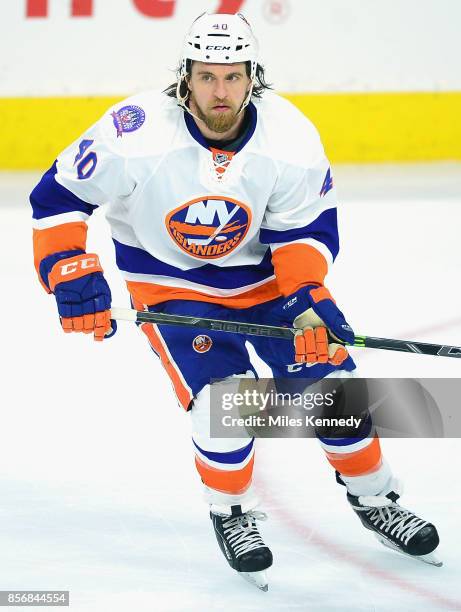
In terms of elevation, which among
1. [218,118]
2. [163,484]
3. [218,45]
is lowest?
[163,484]

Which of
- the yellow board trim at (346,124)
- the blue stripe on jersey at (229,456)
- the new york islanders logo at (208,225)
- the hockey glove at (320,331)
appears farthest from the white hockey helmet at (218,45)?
the yellow board trim at (346,124)

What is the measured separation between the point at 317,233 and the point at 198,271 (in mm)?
278

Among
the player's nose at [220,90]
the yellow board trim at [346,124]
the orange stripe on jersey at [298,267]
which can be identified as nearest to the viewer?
the player's nose at [220,90]

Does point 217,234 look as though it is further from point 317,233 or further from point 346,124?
point 346,124

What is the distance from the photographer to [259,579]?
2344 mm

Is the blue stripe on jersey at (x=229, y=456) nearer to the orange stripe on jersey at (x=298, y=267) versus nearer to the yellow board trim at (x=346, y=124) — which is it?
the orange stripe on jersey at (x=298, y=267)

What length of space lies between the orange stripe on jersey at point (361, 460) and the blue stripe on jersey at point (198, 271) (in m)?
0.44

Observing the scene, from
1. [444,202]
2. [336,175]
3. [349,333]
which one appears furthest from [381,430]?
[336,175]

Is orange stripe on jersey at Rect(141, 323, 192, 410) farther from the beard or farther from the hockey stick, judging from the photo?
the beard

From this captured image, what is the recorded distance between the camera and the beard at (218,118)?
7.68ft

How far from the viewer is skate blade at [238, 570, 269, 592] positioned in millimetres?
2336

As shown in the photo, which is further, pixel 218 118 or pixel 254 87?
pixel 254 87

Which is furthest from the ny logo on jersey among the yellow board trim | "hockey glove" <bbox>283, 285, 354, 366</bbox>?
the yellow board trim

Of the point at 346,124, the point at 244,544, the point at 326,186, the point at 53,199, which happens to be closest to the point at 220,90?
the point at 326,186
